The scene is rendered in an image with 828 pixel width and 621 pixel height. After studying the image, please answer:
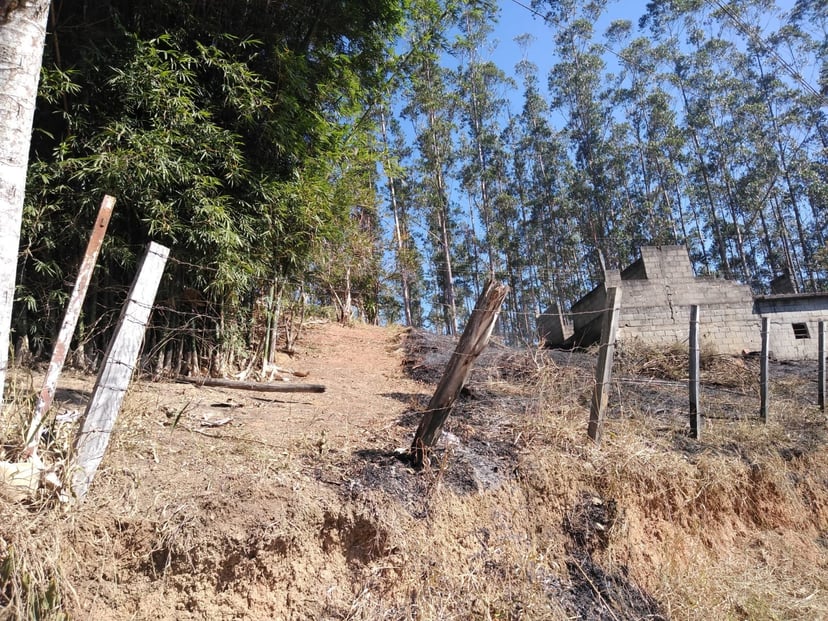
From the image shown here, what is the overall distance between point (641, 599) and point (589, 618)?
20.0 inches

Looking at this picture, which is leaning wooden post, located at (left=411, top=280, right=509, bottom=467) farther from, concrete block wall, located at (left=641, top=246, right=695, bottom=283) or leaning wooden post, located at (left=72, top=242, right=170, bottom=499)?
concrete block wall, located at (left=641, top=246, right=695, bottom=283)

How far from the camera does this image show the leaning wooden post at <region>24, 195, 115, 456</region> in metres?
2.44

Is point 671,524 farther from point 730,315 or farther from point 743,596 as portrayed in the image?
point 730,315

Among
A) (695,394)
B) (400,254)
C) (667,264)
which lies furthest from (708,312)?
(400,254)

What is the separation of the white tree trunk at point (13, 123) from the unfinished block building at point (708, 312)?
27.5 feet

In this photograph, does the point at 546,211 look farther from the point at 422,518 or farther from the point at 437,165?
the point at 422,518

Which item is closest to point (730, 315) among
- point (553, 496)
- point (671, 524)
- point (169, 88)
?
point (671, 524)

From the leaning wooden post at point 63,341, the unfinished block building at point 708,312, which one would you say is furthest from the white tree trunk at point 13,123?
the unfinished block building at point 708,312

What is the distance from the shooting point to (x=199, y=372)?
5301 millimetres

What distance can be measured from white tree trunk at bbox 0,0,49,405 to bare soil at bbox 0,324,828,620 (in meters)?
0.89

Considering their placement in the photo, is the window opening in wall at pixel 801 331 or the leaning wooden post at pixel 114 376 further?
the window opening in wall at pixel 801 331

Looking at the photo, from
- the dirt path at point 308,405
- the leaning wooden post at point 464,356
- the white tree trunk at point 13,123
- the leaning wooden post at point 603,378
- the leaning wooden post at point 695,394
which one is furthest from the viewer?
the leaning wooden post at point 695,394

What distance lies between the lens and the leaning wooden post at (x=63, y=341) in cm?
244

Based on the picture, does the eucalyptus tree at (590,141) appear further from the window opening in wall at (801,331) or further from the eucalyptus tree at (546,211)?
the window opening in wall at (801,331)
